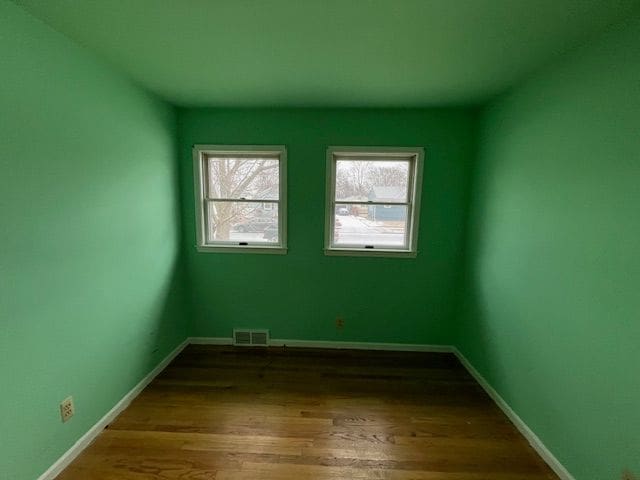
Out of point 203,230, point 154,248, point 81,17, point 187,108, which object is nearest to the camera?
point 81,17

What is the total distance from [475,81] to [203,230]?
2681mm

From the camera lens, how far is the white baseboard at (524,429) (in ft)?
5.17

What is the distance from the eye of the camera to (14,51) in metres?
1.26

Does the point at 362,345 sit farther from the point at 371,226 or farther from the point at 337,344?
the point at 371,226

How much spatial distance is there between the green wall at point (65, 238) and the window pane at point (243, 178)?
1.95 feet

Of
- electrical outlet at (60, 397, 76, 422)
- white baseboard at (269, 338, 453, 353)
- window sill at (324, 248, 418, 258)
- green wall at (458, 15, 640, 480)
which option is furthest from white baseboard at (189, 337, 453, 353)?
electrical outlet at (60, 397, 76, 422)

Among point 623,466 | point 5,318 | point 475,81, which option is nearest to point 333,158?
point 475,81

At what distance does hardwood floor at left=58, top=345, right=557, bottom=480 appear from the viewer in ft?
5.20

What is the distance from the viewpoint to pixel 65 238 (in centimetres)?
154

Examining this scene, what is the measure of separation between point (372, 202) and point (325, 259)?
749mm

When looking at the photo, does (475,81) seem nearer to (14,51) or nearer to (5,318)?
(14,51)

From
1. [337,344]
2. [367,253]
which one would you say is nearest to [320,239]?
[367,253]

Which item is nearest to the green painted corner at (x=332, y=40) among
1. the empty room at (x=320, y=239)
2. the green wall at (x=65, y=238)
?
the empty room at (x=320, y=239)

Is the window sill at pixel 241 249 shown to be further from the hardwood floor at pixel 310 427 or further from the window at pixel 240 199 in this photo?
the hardwood floor at pixel 310 427
